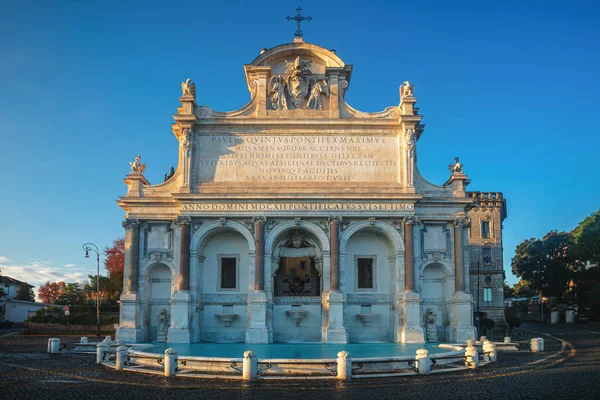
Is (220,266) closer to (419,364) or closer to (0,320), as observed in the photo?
(419,364)

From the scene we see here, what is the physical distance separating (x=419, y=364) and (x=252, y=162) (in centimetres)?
2028

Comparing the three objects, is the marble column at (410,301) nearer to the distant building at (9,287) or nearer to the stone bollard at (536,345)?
the stone bollard at (536,345)

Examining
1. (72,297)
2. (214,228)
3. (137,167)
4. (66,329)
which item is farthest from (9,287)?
(214,228)

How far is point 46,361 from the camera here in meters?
29.3

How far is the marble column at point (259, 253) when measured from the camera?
38.0 m

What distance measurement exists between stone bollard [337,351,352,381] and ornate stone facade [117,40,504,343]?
1485cm

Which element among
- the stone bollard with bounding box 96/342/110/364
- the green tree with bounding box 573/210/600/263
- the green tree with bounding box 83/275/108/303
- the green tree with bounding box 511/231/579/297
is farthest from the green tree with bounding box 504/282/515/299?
the stone bollard with bounding box 96/342/110/364

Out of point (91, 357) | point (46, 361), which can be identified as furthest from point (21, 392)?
point (91, 357)

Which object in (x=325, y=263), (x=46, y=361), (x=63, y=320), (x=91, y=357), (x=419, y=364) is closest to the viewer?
(x=419, y=364)

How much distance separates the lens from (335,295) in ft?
123

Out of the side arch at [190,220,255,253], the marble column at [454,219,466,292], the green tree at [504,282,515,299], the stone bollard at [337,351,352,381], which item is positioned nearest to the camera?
the stone bollard at [337,351,352,381]

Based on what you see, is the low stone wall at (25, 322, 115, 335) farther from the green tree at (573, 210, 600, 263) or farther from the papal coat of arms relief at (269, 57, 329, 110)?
the green tree at (573, 210, 600, 263)

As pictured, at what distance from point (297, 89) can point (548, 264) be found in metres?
60.0

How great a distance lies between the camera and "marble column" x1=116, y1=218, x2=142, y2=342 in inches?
1500
